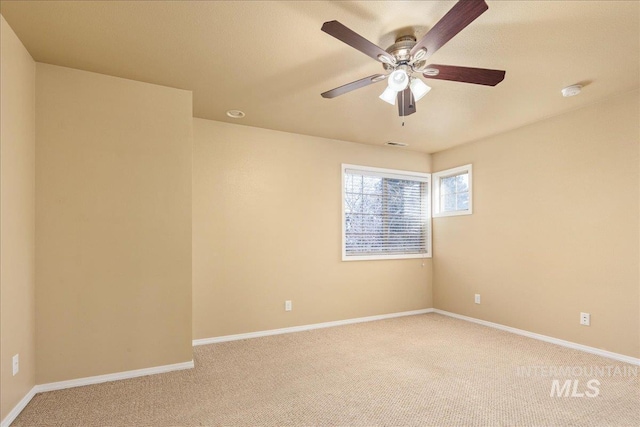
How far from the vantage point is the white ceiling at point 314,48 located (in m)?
2.10

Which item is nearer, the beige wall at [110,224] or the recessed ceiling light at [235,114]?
the beige wall at [110,224]

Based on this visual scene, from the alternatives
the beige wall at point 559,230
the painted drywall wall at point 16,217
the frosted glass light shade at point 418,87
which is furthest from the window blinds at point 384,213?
the painted drywall wall at point 16,217

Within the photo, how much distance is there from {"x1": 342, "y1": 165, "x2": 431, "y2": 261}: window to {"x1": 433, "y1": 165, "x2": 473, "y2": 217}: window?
0.50 feet

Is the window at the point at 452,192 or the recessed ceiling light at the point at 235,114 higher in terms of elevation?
the recessed ceiling light at the point at 235,114

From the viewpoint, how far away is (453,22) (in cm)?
177

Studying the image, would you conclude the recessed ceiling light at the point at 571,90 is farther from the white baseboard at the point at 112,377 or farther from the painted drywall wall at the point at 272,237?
the white baseboard at the point at 112,377

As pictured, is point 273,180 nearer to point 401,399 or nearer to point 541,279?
point 401,399

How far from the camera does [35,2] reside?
203 centimetres

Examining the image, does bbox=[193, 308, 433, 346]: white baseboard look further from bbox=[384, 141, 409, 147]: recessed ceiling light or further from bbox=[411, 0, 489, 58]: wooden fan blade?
bbox=[411, 0, 489, 58]: wooden fan blade

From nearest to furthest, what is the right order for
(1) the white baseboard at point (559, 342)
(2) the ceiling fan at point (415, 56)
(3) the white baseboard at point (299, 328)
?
(2) the ceiling fan at point (415, 56) → (1) the white baseboard at point (559, 342) → (3) the white baseboard at point (299, 328)

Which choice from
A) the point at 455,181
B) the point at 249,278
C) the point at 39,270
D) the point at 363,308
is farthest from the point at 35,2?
the point at 455,181

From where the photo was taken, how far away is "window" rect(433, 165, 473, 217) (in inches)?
199

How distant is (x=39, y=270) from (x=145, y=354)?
105 cm

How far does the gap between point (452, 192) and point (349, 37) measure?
399 cm
